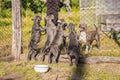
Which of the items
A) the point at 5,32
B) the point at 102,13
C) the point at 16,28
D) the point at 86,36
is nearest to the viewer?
the point at 16,28

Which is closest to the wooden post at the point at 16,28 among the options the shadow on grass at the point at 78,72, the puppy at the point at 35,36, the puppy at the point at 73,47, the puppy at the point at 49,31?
the puppy at the point at 35,36

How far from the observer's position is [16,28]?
898 cm

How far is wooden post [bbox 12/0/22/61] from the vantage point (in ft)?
29.2

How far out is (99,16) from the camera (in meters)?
14.9

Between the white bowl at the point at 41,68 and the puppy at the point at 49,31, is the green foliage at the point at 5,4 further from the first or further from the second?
the white bowl at the point at 41,68

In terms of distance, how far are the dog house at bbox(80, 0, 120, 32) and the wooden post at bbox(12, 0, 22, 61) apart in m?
5.50

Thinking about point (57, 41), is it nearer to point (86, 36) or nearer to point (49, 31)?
point (49, 31)

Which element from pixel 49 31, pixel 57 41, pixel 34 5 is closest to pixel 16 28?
pixel 49 31

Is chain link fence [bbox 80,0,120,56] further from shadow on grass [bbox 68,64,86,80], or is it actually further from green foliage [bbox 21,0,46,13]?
green foliage [bbox 21,0,46,13]

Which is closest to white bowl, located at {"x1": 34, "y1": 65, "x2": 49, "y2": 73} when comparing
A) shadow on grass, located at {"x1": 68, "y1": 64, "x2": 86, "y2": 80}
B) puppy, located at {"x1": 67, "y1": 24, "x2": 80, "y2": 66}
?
shadow on grass, located at {"x1": 68, "y1": 64, "x2": 86, "y2": 80}

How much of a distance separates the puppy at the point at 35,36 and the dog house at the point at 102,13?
18.3 feet

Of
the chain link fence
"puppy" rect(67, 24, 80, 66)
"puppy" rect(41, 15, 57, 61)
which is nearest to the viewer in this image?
"puppy" rect(67, 24, 80, 66)

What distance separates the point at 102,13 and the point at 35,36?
23.7ft

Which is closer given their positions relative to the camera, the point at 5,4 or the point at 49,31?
the point at 49,31
